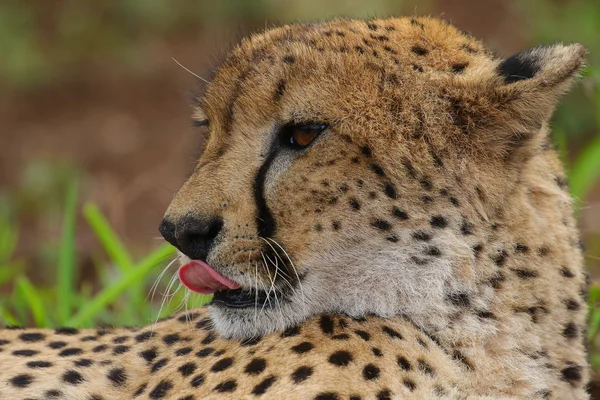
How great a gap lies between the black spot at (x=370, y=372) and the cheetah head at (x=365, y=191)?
165 mm

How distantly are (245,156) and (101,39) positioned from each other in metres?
6.29

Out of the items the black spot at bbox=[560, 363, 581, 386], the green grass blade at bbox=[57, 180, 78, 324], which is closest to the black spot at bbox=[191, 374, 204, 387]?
the black spot at bbox=[560, 363, 581, 386]

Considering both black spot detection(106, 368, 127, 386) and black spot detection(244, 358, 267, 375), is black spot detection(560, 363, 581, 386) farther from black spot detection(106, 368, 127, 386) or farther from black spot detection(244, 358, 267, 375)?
black spot detection(106, 368, 127, 386)

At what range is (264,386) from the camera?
7.13 ft

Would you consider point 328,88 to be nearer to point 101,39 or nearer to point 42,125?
point 42,125

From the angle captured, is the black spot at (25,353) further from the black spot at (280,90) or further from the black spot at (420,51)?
the black spot at (420,51)

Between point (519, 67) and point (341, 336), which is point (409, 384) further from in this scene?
point (519, 67)

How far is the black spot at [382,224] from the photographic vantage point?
2254 millimetres

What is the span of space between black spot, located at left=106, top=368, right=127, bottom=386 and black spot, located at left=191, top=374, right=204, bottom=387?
241mm

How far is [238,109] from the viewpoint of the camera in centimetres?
243

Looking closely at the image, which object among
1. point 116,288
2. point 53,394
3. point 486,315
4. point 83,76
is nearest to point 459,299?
point 486,315

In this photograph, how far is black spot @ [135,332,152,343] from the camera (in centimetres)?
257

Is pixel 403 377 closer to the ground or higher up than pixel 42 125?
closer to the ground

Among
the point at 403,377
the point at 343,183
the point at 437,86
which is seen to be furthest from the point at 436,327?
the point at 437,86
